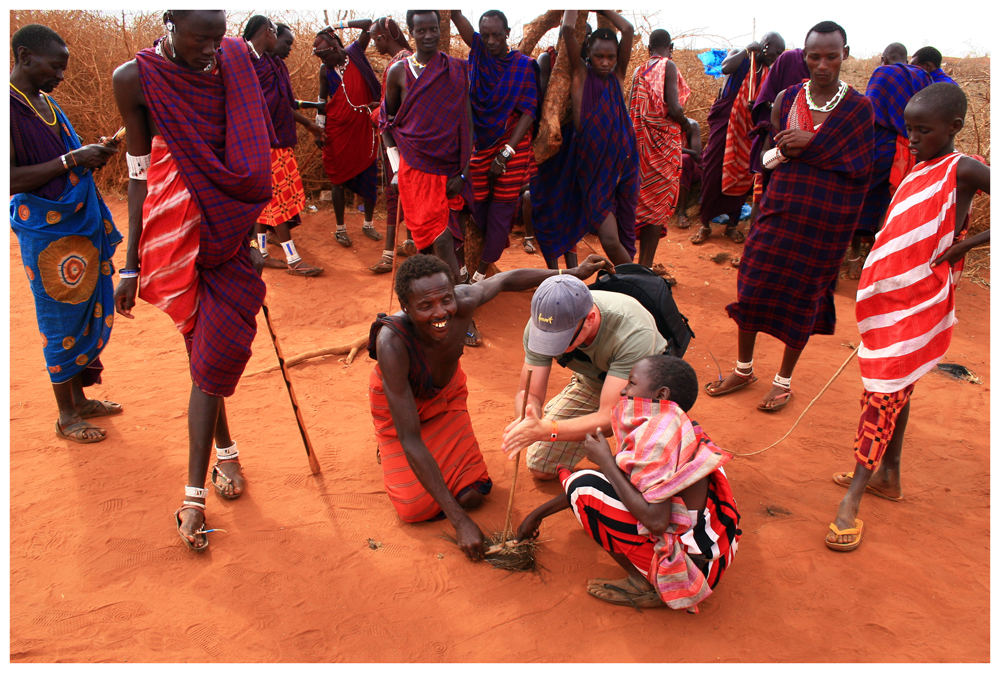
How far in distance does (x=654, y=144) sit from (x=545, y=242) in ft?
4.48

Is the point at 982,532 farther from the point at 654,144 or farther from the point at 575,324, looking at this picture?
the point at 654,144

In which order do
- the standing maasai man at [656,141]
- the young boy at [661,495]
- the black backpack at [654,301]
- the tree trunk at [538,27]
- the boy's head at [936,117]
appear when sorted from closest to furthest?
the young boy at [661,495] < the boy's head at [936,117] < the black backpack at [654,301] < the tree trunk at [538,27] < the standing maasai man at [656,141]

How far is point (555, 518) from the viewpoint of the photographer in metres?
2.96

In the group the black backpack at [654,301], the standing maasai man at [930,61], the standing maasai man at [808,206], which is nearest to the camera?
the black backpack at [654,301]

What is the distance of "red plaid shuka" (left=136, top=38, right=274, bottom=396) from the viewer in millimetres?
2529

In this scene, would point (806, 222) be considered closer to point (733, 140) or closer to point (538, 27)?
point (538, 27)

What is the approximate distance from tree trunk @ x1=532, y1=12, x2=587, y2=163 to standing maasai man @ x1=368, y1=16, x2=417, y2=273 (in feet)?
3.11

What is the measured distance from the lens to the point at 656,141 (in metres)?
5.55

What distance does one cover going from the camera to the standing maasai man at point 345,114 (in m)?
6.29

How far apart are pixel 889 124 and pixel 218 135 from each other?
4569 mm

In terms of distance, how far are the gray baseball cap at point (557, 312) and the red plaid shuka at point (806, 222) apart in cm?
166

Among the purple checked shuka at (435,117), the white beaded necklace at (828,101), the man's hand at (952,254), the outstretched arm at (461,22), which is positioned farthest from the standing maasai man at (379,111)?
the man's hand at (952,254)

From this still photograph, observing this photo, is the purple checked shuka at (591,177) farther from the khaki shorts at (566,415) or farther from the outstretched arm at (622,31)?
the khaki shorts at (566,415)

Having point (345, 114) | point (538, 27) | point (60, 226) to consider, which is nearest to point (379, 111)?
point (538, 27)
